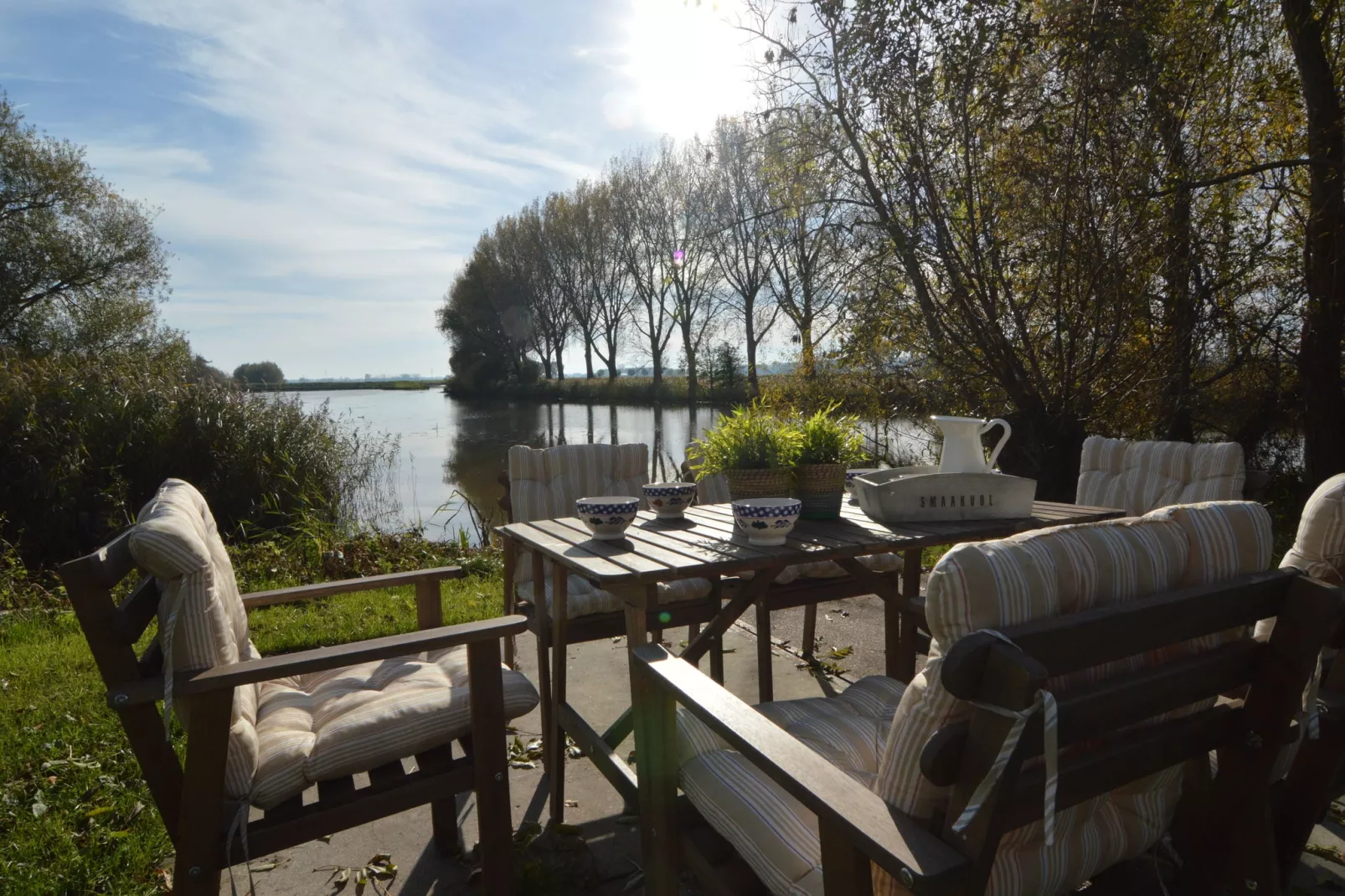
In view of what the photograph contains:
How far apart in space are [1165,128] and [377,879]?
5581 mm

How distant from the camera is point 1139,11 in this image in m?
4.56

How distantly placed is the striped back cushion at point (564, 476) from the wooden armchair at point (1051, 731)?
1.92m

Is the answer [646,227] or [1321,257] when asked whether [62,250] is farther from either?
[1321,257]

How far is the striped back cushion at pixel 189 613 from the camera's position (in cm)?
139

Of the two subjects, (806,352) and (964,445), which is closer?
(964,445)

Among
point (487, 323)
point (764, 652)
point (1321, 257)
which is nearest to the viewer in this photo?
point (764, 652)

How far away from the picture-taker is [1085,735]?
0.92 metres

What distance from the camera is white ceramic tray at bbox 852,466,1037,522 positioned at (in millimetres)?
2322

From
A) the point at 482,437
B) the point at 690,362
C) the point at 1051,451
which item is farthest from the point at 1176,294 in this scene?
the point at 690,362

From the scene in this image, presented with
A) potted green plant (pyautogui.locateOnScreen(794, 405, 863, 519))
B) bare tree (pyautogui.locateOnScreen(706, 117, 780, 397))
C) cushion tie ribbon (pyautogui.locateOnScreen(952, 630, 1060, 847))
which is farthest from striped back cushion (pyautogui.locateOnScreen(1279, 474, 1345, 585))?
bare tree (pyautogui.locateOnScreen(706, 117, 780, 397))

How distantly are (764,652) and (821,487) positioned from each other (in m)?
0.71

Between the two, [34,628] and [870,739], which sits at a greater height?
[870,739]

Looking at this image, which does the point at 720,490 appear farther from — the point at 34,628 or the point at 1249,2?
the point at 1249,2

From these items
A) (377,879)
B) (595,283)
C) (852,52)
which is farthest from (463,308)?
(377,879)
